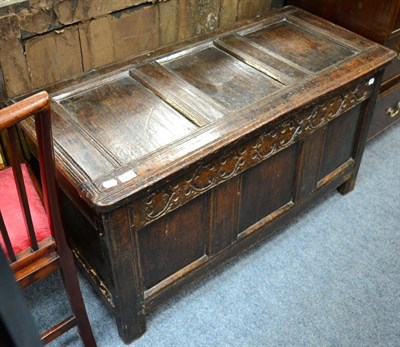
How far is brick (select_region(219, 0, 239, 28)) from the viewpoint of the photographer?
1.86 metres

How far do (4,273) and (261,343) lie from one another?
1235 millimetres

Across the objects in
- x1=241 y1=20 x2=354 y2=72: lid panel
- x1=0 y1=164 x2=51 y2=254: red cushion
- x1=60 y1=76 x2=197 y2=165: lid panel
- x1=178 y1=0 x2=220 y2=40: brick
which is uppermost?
x1=178 y1=0 x2=220 y2=40: brick

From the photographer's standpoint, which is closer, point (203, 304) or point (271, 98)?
point (271, 98)

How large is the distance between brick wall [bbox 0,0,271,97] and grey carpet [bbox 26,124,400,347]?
70 cm

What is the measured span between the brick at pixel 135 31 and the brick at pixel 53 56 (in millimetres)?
138

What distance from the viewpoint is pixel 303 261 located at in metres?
1.82

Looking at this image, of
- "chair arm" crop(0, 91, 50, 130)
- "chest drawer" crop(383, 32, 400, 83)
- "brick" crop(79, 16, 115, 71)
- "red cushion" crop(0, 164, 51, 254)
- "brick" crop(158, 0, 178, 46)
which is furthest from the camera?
"chest drawer" crop(383, 32, 400, 83)

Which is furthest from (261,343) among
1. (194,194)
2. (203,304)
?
(194,194)

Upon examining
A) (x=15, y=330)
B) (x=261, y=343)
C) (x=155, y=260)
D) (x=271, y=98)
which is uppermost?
(x=15, y=330)

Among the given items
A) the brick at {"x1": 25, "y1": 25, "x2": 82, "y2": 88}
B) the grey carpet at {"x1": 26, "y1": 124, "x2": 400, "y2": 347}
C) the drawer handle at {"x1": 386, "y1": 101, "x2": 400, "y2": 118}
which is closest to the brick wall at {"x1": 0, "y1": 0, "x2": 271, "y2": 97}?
the brick at {"x1": 25, "y1": 25, "x2": 82, "y2": 88}

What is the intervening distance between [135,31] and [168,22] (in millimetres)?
133

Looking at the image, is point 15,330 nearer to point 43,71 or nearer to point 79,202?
point 79,202

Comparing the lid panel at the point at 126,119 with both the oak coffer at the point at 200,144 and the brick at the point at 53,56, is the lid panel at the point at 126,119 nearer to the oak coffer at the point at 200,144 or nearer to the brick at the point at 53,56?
the oak coffer at the point at 200,144

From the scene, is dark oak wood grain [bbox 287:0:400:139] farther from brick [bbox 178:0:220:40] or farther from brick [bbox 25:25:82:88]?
brick [bbox 25:25:82:88]
